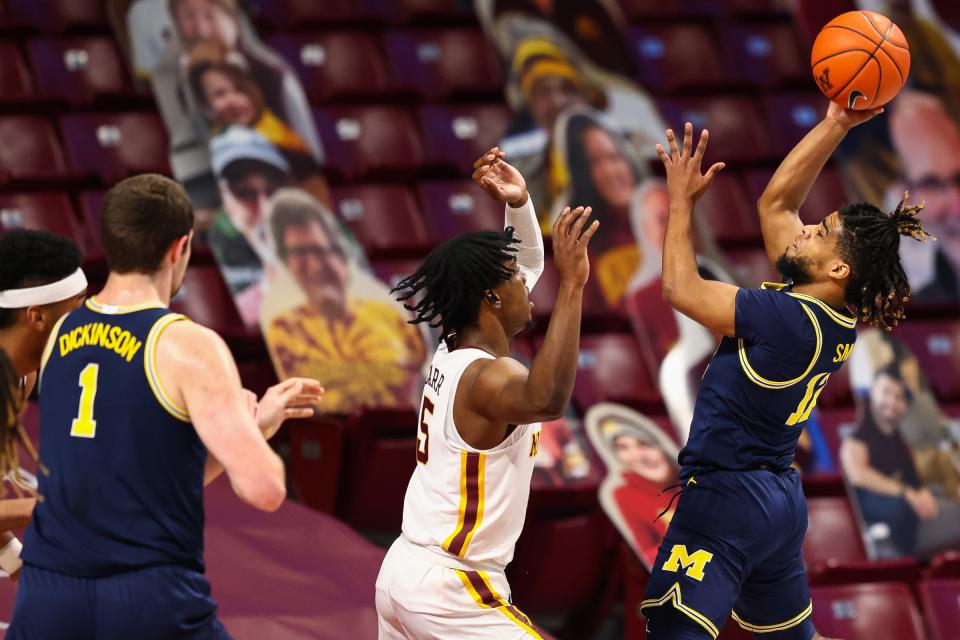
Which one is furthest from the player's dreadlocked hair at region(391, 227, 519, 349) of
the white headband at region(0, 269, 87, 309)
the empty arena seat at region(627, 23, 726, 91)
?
the empty arena seat at region(627, 23, 726, 91)

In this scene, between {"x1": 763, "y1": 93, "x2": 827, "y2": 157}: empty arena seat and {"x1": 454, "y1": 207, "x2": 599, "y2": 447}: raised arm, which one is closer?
{"x1": 454, "y1": 207, "x2": 599, "y2": 447}: raised arm

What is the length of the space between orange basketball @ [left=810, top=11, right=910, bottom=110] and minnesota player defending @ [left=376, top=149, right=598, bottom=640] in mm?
1494

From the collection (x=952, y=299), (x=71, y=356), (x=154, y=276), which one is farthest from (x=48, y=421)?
(x=952, y=299)

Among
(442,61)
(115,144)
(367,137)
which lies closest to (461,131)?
(367,137)

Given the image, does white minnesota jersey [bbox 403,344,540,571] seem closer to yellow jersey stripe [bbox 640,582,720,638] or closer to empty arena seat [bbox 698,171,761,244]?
yellow jersey stripe [bbox 640,582,720,638]

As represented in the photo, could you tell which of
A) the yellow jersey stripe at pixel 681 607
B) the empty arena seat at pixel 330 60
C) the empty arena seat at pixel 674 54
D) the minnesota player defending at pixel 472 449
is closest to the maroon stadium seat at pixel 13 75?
the empty arena seat at pixel 330 60

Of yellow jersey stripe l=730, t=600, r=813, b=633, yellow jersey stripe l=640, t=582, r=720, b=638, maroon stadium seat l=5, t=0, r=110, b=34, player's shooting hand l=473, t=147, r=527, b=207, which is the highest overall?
maroon stadium seat l=5, t=0, r=110, b=34

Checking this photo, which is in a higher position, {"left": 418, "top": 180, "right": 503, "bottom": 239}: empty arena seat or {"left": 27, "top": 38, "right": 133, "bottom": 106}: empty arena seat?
{"left": 27, "top": 38, "right": 133, "bottom": 106}: empty arena seat

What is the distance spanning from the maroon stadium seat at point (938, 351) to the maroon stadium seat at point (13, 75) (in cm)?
553

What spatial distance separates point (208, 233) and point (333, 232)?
700 mm

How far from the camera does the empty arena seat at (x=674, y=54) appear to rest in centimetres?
986

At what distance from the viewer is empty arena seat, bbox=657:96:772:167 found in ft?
31.0

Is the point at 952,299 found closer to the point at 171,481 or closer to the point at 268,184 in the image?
the point at 268,184

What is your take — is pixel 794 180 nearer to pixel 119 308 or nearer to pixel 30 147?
pixel 119 308
